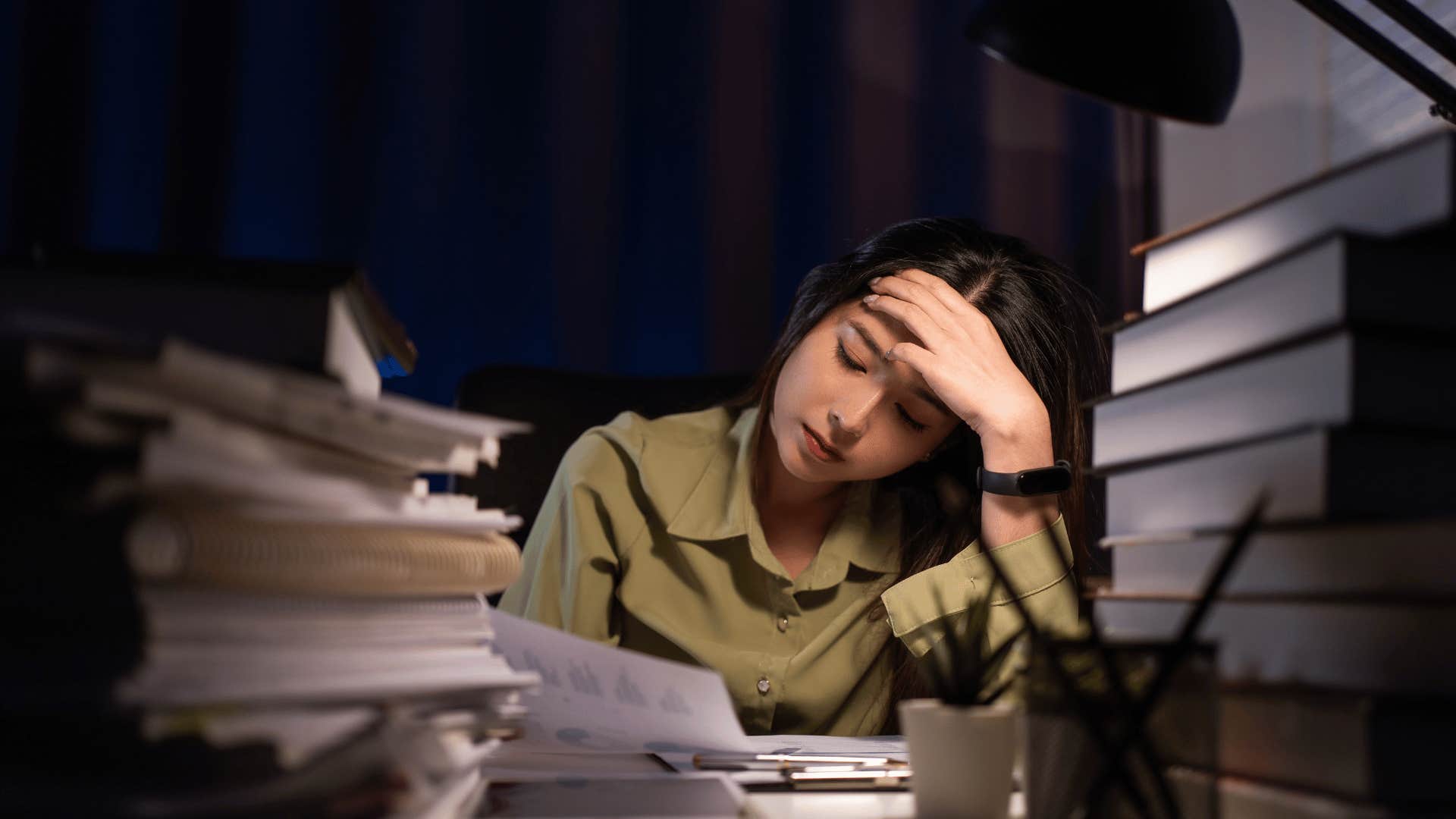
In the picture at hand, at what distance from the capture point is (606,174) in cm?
214

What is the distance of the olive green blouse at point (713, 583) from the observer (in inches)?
49.6

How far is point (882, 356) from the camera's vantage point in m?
1.19

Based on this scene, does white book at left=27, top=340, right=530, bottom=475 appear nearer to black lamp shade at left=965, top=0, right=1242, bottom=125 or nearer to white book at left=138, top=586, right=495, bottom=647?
white book at left=138, top=586, right=495, bottom=647

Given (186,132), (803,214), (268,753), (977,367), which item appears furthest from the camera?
(803,214)

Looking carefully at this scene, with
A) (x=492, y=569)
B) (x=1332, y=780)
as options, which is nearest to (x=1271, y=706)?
(x=1332, y=780)

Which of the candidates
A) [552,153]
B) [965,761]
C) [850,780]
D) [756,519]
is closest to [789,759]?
[850,780]

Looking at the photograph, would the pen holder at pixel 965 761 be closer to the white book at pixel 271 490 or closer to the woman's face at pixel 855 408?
the white book at pixel 271 490

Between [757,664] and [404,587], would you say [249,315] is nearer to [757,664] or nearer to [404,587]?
[404,587]

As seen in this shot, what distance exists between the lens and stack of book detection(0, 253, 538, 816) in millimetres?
316

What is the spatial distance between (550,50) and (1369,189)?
1.93 m

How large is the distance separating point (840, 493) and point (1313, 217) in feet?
3.55

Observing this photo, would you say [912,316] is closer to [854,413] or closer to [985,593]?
[854,413]

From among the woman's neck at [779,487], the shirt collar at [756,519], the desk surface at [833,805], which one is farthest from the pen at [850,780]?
the woman's neck at [779,487]

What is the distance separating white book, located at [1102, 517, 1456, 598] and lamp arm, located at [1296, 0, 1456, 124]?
50 cm
